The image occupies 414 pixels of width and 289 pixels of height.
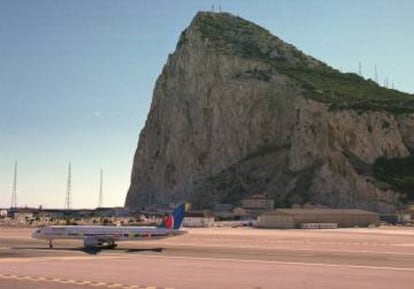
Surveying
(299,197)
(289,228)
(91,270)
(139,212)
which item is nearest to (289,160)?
(299,197)

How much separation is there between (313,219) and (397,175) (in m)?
60.2

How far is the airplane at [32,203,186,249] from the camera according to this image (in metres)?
68.9

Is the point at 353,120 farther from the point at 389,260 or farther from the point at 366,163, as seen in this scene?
the point at 389,260

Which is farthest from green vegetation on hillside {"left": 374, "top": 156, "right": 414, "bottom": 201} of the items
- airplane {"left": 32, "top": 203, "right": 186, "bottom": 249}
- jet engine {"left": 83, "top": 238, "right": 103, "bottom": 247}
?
jet engine {"left": 83, "top": 238, "right": 103, "bottom": 247}

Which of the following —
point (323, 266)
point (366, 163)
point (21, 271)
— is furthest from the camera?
point (366, 163)

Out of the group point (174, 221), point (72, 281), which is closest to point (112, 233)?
point (174, 221)

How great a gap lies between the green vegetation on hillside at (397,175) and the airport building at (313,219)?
40142 mm

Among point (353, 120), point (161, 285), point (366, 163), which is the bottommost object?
point (161, 285)

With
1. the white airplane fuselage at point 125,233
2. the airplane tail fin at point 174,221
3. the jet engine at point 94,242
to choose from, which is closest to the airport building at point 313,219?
the airplane tail fin at point 174,221

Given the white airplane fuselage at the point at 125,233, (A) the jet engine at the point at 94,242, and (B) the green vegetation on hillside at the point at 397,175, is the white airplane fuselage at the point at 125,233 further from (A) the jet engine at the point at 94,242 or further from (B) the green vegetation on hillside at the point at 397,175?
(B) the green vegetation on hillside at the point at 397,175

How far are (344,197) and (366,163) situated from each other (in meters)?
18.8

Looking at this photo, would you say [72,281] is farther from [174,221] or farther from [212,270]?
[174,221]

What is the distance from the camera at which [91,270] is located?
4219cm

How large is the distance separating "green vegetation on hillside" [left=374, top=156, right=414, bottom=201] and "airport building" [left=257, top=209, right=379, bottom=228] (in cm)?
4014
